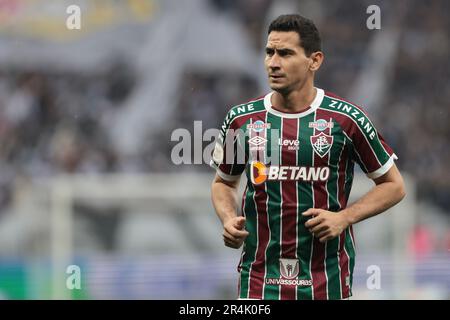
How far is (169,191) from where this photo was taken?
15422 mm

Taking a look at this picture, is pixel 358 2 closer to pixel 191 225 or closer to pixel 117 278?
pixel 191 225

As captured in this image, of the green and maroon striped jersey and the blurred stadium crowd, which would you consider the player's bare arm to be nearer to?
the green and maroon striped jersey

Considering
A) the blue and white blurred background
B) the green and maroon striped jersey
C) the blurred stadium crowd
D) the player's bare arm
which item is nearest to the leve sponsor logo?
the green and maroon striped jersey

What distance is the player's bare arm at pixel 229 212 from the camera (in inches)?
221

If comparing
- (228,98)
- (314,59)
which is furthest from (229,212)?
(228,98)

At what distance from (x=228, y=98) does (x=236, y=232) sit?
559 inches

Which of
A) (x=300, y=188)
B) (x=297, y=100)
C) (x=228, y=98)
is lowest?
(x=300, y=188)

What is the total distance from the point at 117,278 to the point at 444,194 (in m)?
6.92

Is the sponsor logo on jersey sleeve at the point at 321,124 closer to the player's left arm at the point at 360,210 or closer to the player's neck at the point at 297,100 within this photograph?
the player's neck at the point at 297,100

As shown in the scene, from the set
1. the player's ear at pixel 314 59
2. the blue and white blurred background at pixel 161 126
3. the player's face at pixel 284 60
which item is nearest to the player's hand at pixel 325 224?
the player's face at pixel 284 60

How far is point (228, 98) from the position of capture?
19.7m

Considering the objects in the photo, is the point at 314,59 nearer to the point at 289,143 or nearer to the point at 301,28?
the point at 301,28

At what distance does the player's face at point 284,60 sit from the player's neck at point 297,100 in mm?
63

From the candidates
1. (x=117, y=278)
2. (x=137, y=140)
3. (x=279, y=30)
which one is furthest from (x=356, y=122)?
(x=137, y=140)
